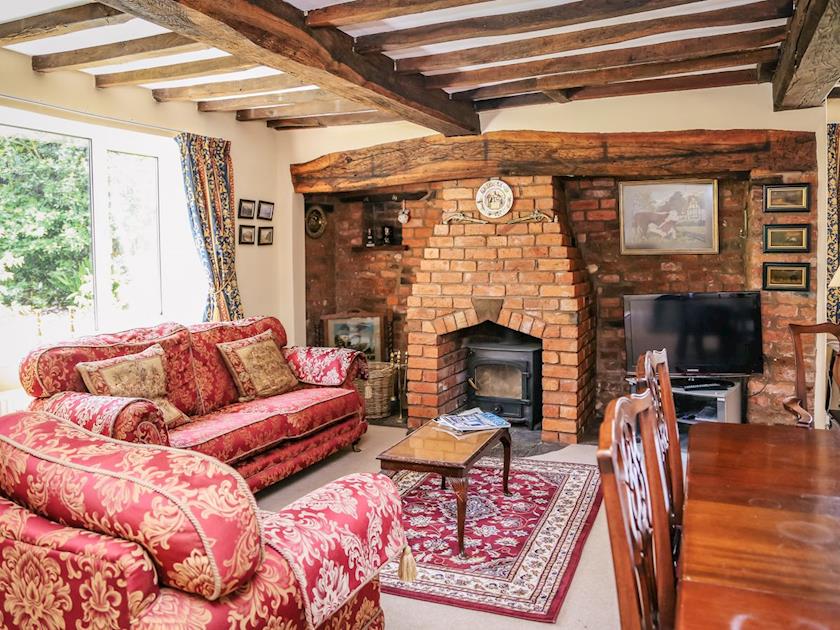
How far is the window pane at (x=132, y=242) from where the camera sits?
4.80m

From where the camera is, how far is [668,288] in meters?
5.35

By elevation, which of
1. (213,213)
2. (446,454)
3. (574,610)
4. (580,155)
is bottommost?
(574,610)

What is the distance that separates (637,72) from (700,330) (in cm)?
182

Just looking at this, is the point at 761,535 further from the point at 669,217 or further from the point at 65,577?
the point at 669,217

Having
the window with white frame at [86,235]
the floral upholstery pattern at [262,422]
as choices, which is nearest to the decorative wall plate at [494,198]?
the floral upholstery pattern at [262,422]

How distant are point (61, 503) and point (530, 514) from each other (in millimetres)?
2522

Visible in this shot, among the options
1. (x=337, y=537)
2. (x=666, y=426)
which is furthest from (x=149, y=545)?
(x=666, y=426)

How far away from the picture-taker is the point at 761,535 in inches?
55.3

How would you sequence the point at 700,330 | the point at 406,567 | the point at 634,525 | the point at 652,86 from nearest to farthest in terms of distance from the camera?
1. the point at 634,525
2. the point at 406,567
3. the point at 652,86
4. the point at 700,330

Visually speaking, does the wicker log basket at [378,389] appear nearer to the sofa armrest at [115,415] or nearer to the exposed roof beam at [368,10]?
the sofa armrest at [115,415]

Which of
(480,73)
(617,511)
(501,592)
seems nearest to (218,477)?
(617,511)

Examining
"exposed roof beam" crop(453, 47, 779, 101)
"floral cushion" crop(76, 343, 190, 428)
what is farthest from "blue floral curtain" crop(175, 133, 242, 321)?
"exposed roof beam" crop(453, 47, 779, 101)

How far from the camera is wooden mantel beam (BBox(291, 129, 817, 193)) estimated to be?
463cm

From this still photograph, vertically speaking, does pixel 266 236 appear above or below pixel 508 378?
above
